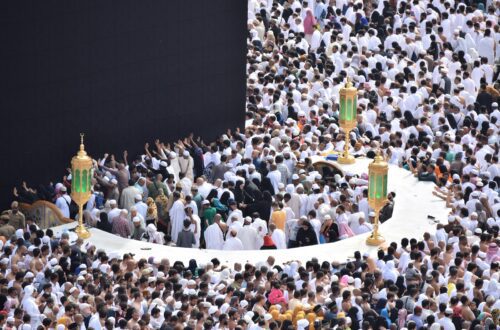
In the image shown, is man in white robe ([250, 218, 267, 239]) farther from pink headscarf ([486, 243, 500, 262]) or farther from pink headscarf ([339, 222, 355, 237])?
pink headscarf ([486, 243, 500, 262])

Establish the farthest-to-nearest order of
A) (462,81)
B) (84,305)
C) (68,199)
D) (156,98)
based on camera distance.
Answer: (462,81)
(156,98)
(68,199)
(84,305)

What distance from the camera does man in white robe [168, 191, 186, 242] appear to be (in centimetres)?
3033

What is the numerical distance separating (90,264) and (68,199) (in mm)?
2963

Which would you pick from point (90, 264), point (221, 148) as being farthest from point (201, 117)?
point (90, 264)

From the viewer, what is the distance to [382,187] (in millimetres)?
29703

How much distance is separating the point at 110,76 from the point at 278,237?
5.00 meters

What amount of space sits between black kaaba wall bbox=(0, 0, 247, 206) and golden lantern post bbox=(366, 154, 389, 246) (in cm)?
566

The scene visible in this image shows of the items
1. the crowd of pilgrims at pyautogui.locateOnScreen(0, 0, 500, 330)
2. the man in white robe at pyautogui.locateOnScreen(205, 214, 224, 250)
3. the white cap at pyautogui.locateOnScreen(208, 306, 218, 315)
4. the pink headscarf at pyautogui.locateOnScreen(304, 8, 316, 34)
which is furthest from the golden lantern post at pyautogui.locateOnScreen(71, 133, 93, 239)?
the pink headscarf at pyautogui.locateOnScreen(304, 8, 316, 34)

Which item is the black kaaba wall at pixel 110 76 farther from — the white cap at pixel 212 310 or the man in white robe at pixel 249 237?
the white cap at pixel 212 310

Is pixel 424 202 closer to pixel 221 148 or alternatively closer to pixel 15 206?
pixel 221 148

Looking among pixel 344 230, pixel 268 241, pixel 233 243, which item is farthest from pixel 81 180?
pixel 344 230

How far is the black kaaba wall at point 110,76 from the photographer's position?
1223 inches

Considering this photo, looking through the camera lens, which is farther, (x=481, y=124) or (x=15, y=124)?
(x=481, y=124)

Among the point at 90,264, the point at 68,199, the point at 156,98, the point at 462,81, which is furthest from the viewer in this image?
the point at 462,81
